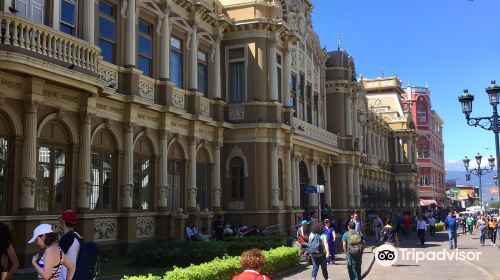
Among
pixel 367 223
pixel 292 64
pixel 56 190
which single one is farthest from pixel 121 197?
pixel 367 223

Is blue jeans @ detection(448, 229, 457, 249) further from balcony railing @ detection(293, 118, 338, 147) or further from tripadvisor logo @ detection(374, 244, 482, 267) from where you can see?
balcony railing @ detection(293, 118, 338, 147)

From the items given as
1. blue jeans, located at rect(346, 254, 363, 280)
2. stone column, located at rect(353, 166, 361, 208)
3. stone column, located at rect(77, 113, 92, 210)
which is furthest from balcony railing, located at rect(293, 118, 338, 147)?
blue jeans, located at rect(346, 254, 363, 280)

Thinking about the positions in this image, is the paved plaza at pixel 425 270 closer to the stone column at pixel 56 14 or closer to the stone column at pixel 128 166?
the stone column at pixel 128 166

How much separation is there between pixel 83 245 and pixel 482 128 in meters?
14.7

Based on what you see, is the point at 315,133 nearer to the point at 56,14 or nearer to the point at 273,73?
the point at 273,73

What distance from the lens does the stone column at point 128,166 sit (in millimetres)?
20125

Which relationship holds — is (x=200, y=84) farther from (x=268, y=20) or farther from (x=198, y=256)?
(x=198, y=256)

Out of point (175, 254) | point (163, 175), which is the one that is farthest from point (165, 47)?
point (175, 254)

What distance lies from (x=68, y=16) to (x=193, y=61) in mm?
7629

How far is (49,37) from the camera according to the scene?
15.4 metres

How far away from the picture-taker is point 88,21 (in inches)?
711

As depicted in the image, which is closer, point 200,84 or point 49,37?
point 49,37

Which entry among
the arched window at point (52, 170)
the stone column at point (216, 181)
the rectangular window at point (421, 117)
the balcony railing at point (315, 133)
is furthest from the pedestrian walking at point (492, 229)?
the rectangular window at point (421, 117)

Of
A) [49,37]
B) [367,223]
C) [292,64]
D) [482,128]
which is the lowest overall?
[367,223]
